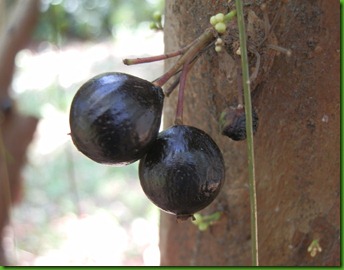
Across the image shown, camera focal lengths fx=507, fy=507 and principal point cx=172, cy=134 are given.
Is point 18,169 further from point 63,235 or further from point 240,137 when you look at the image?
point 240,137

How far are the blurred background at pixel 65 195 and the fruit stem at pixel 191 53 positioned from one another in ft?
3.14

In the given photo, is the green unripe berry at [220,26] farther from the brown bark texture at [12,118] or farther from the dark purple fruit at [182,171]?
the brown bark texture at [12,118]

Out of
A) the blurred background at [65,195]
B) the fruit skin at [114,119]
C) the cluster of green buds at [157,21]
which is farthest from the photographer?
the blurred background at [65,195]

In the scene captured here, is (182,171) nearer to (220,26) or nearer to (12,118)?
(220,26)

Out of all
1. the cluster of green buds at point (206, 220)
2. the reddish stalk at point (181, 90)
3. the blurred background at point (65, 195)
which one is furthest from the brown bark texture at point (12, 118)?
the reddish stalk at point (181, 90)

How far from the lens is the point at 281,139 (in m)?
0.86

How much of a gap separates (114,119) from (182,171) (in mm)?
108

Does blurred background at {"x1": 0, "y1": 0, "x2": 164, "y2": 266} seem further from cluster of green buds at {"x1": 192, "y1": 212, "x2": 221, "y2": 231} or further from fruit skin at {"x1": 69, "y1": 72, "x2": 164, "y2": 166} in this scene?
fruit skin at {"x1": 69, "y1": 72, "x2": 164, "y2": 166}

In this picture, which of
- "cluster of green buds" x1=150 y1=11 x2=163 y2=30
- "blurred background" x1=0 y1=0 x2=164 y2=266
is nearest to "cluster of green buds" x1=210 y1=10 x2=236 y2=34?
"cluster of green buds" x1=150 y1=11 x2=163 y2=30

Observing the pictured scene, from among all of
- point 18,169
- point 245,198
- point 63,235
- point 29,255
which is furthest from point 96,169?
point 245,198

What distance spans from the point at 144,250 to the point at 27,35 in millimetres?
1571

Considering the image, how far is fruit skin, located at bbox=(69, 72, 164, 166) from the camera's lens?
0.60m

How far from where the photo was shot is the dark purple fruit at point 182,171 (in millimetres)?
634

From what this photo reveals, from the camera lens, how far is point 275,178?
90 cm
